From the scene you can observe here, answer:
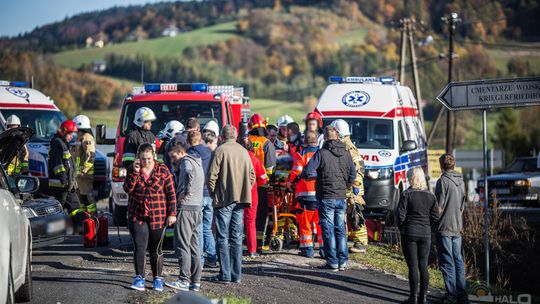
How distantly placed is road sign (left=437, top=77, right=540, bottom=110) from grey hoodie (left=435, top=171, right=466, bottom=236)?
218 centimetres

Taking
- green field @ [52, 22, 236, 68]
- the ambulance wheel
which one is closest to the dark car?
the ambulance wheel

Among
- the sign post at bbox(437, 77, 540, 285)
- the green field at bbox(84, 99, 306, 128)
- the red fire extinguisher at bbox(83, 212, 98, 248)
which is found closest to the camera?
the sign post at bbox(437, 77, 540, 285)

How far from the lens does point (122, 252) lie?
48.8 feet

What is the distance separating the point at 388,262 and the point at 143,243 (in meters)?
5.64

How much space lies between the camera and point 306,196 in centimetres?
1423

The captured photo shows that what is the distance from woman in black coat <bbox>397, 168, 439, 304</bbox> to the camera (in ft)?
37.7

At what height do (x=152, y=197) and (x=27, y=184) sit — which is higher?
(x=27, y=184)

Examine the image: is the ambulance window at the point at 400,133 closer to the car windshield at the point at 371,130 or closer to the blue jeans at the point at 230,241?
the car windshield at the point at 371,130

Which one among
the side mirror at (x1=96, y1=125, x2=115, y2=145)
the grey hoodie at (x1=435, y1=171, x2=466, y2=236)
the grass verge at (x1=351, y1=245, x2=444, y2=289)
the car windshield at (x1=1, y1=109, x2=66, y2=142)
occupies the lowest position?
the grass verge at (x1=351, y1=245, x2=444, y2=289)

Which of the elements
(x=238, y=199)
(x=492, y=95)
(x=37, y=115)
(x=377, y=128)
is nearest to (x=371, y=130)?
(x=377, y=128)

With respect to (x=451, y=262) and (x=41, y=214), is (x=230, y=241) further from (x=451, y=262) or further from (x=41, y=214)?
(x=451, y=262)

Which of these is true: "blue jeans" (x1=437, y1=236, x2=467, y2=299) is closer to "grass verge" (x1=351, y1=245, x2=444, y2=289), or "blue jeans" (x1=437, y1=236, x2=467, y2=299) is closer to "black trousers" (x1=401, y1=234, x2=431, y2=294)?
"black trousers" (x1=401, y1=234, x2=431, y2=294)

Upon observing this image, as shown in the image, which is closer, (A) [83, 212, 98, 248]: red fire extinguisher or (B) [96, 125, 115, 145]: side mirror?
(A) [83, 212, 98, 248]: red fire extinguisher

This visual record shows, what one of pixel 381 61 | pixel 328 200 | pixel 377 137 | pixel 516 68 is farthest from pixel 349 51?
pixel 328 200
